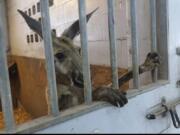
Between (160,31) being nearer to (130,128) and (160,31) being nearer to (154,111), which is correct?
(154,111)

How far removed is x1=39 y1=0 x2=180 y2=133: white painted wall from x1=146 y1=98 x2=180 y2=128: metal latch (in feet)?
0.09

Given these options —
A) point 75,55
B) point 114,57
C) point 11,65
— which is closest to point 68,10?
point 75,55

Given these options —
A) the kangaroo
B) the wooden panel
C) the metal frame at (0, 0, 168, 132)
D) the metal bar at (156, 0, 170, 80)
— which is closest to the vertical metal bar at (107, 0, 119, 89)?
the metal frame at (0, 0, 168, 132)

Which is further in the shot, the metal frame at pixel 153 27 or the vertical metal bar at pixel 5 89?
the metal frame at pixel 153 27

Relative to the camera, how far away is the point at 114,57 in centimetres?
109

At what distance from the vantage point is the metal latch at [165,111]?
1.23 metres

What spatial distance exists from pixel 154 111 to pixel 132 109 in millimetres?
169

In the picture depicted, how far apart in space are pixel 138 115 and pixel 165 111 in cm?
20

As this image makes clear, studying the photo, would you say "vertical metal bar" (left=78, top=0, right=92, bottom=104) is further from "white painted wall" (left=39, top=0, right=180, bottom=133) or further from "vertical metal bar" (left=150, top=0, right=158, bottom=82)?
"vertical metal bar" (left=150, top=0, right=158, bottom=82)

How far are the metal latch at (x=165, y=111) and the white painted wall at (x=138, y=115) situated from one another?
3cm

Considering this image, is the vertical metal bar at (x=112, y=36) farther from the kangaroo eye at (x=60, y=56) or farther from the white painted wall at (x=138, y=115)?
the kangaroo eye at (x=60, y=56)

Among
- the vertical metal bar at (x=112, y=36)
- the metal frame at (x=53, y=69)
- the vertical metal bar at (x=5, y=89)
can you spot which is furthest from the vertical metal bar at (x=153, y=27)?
the vertical metal bar at (x=5, y=89)

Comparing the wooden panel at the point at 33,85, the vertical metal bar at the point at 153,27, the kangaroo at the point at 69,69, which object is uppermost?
the vertical metal bar at the point at 153,27

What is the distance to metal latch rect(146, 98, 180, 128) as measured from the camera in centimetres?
123
